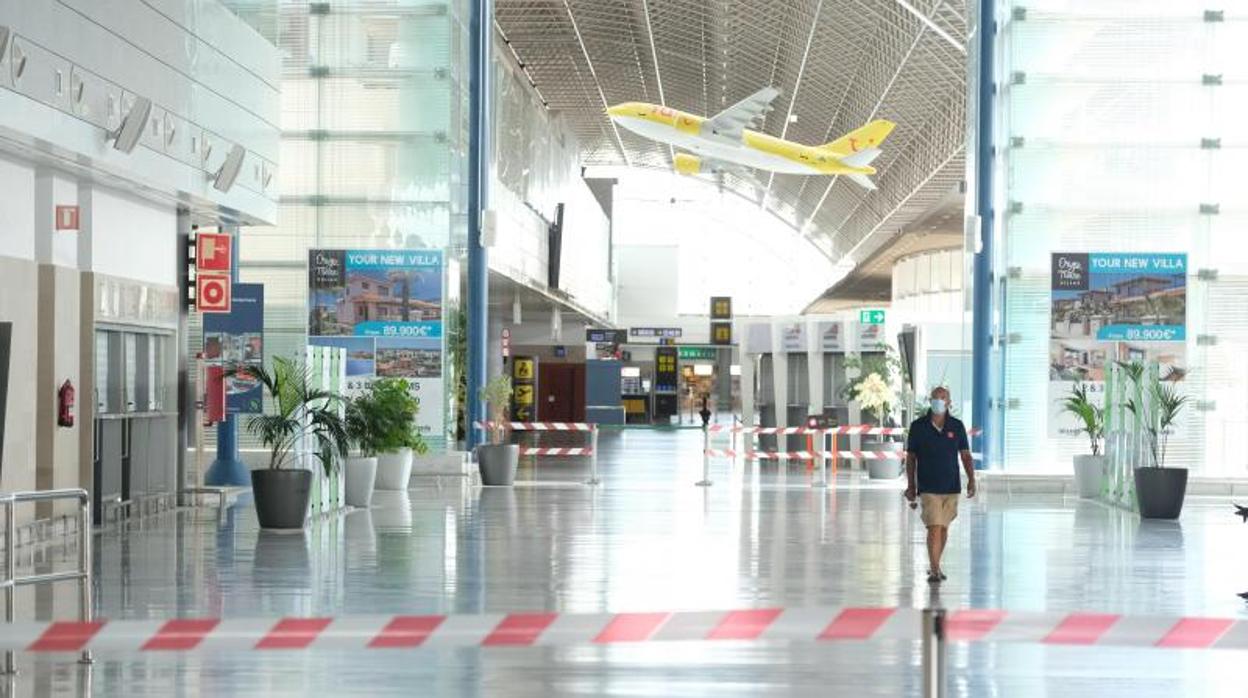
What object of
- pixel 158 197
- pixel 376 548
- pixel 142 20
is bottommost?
pixel 376 548

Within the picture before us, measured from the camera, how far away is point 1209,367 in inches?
1108

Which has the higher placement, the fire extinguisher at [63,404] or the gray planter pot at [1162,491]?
the fire extinguisher at [63,404]

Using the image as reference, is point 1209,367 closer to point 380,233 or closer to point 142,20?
point 380,233

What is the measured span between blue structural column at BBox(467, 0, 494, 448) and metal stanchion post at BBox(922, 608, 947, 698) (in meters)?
26.0

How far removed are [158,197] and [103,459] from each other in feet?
10.8

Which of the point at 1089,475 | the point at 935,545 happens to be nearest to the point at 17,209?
the point at 935,545

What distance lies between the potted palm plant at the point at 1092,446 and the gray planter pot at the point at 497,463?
797 cm

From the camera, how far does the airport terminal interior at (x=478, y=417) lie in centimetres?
936

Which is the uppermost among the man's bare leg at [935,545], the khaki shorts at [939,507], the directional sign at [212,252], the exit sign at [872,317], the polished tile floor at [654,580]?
the directional sign at [212,252]

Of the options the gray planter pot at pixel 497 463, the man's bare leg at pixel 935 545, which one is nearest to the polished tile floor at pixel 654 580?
the man's bare leg at pixel 935 545

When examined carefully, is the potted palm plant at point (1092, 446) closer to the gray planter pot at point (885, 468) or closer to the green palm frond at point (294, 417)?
the gray planter pot at point (885, 468)

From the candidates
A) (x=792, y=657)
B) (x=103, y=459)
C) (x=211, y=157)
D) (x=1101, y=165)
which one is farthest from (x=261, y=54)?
(x=792, y=657)

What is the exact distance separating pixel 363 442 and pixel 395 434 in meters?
1.01

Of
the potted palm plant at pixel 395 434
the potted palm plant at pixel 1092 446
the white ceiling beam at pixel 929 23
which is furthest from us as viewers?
the white ceiling beam at pixel 929 23
